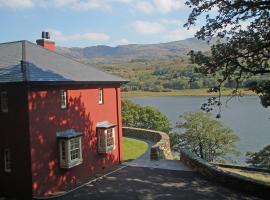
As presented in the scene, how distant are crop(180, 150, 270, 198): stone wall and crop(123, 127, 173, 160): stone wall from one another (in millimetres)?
4022

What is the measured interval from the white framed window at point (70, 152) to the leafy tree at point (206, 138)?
3233cm

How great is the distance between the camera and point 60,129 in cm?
1930

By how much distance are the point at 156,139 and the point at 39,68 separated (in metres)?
16.9

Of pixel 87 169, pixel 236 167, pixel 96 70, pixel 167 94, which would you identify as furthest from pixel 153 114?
pixel 167 94

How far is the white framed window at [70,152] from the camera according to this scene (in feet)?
62.4

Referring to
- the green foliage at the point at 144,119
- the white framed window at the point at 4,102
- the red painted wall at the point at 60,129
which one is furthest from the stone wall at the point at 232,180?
the green foliage at the point at 144,119

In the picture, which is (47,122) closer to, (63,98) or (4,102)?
(63,98)

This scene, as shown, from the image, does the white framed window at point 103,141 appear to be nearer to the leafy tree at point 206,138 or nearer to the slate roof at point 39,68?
the slate roof at point 39,68

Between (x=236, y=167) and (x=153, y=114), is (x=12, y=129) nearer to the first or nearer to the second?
(x=236, y=167)

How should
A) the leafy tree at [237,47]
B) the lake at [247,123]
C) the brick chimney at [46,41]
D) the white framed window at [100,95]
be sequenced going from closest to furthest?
the leafy tree at [237,47], the white framed window at [100,95], the brick chimney at [46,41], the lake at [247,123]

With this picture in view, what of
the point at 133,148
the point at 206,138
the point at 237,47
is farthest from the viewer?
the point at 206,138

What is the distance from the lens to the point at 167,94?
463 feet

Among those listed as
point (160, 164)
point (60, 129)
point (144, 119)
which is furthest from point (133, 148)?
point (144, 119)

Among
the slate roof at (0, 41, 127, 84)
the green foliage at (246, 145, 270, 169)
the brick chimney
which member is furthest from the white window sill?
the green foliage at (246, 145, 270, 169)
